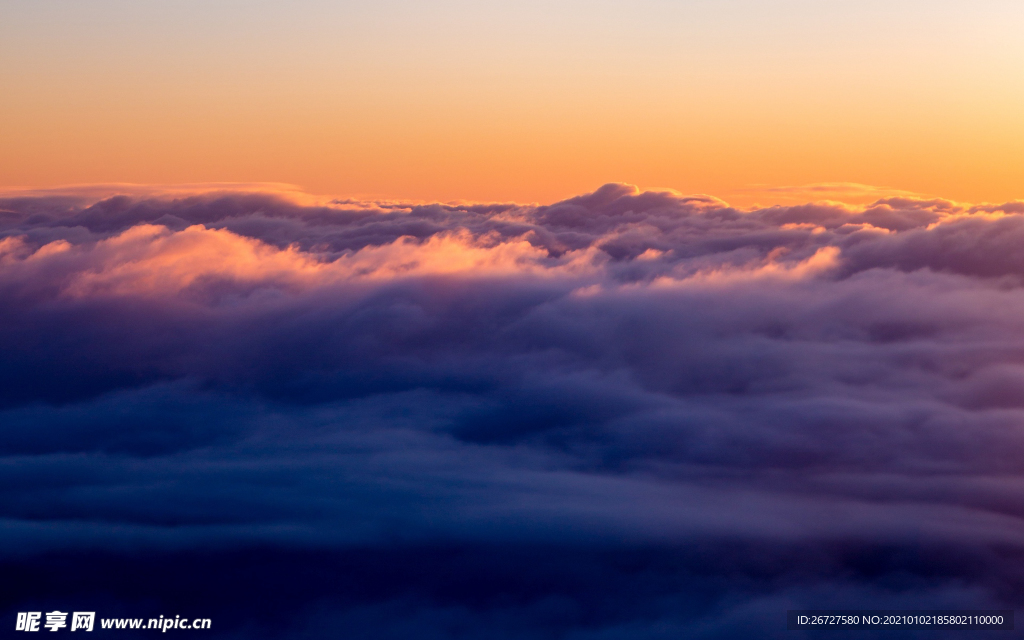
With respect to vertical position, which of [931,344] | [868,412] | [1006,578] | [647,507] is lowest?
[1006,578]

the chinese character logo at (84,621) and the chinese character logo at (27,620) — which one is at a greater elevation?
the chinese character logo at (27,620)

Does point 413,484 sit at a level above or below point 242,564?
above

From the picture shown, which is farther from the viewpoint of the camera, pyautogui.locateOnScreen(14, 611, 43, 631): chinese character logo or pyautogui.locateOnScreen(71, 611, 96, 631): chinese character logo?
pyautogui.locateOnScreen(71, 611, 96, 631): chinese character logo

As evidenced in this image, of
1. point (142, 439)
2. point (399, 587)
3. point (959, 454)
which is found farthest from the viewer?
point (142, 439)

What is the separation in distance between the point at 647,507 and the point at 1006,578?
29.4 meters

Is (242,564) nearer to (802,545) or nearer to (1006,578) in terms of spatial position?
(802,545)

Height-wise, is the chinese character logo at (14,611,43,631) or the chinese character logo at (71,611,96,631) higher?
the chinese character logo at (14,611,43,631)

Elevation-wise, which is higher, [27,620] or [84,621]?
[27,620]

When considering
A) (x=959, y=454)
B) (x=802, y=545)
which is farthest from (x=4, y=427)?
(x=959, y=454)

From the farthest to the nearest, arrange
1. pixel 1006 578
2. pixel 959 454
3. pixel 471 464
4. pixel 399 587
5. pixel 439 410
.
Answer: pixel 439 410
pixel 471 464
pixel 959 454
pixel 399 587
pixel 1006 578

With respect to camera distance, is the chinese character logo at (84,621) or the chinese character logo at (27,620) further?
the chinese character logo at (84,621)

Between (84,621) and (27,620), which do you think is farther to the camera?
(84,621)

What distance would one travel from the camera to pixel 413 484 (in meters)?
87.4

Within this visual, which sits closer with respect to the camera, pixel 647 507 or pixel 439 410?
pixel 647 507
